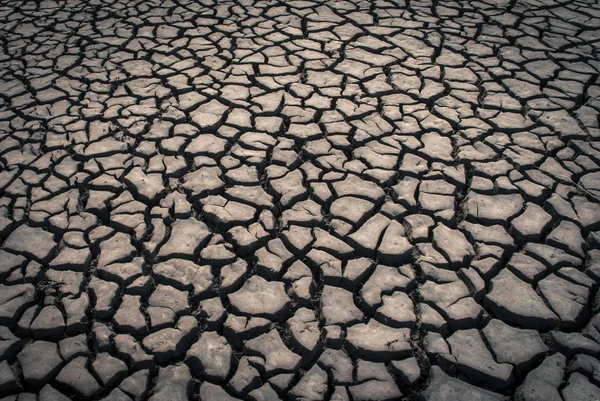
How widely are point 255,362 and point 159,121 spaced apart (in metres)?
1.68

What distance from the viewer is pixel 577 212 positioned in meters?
2.24

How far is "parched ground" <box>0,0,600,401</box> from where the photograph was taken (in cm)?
166

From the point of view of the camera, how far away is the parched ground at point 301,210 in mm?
1660

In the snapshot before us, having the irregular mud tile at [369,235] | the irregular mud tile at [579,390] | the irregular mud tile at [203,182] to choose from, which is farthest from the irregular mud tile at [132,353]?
the irregular mud tile at [579,390]

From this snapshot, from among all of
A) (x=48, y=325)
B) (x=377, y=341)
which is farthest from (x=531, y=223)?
(x=48, y=325)

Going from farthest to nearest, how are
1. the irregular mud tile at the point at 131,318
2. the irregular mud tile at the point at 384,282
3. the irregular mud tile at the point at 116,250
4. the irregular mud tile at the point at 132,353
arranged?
the irregular mud tile at the point at 116,250 → the irregular mud tile at the point at 384,282 → the irregular mud tile at the point at 131,318 → the irregular mud tile at the point at 132,353

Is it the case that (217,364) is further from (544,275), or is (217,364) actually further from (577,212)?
(577,212)

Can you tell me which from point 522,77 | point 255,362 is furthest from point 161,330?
point 522,77

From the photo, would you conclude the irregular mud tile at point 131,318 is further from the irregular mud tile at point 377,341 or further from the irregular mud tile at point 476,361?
the irregular mud tile at point 476,361

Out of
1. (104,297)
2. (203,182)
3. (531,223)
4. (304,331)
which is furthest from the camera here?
(203,182)

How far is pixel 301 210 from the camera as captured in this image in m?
2.26

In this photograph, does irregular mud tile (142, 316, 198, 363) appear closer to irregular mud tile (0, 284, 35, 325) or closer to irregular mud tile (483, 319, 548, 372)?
irregular mud tile (0, 284, 35, 325)

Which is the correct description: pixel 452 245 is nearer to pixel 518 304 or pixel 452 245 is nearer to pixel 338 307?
pixel 518 304

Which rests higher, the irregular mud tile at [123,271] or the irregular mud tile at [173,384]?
the irregular mud tile at [123,271]
